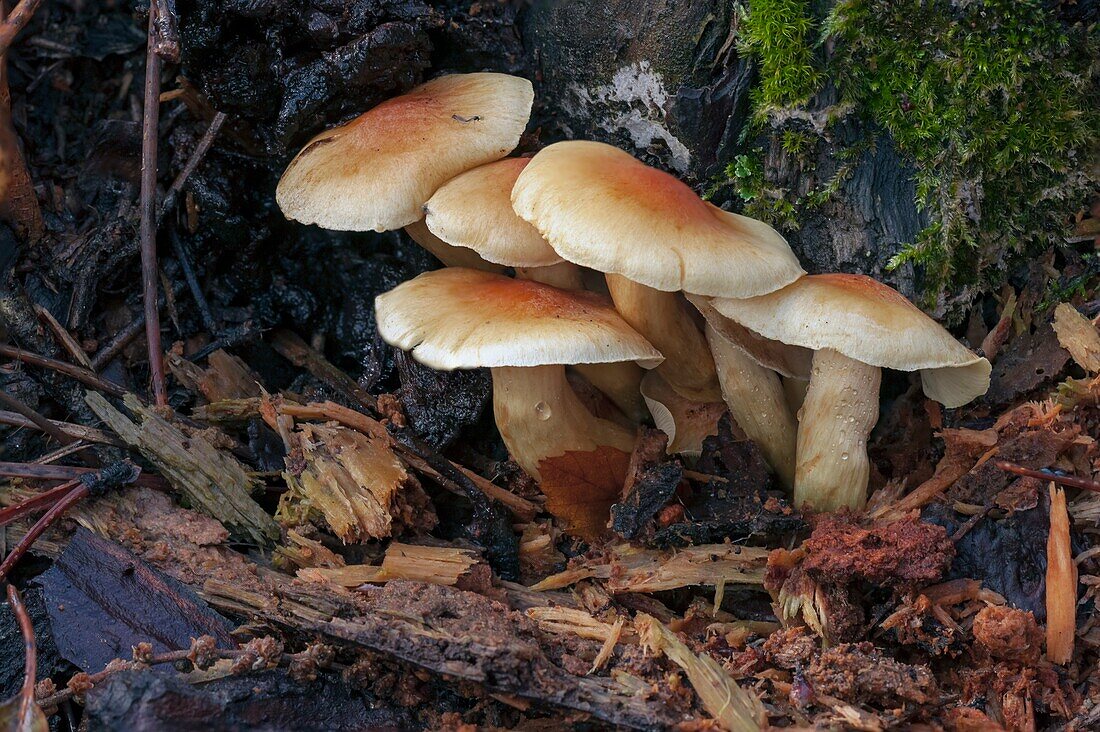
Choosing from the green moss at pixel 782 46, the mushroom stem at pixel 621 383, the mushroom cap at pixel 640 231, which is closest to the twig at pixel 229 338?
the mushroom stem at pixel 621 383

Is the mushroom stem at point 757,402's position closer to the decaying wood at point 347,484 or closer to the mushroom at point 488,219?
the mushroom at point 488,219

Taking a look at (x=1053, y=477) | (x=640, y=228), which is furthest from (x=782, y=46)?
(x=1053, y=477)

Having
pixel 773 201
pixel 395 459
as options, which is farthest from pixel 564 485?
pixel 773 201

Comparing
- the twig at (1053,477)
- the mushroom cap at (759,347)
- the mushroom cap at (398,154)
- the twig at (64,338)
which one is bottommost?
the twig at (64,338)

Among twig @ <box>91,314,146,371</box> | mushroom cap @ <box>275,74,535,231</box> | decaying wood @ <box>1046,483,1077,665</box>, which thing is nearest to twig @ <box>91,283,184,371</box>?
twig @ <box>91,314,146,371</box>

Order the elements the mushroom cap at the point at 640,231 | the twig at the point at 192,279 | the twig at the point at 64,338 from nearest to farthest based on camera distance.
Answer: the mushroom cap at the point at 640,231 < the twig at the point at 64,338 < the twig at the point at 192,279

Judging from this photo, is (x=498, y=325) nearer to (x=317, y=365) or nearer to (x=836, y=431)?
(x=836, y=431)

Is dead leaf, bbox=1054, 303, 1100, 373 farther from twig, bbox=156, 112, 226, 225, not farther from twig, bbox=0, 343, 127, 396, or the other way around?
twig, bbox=0, 343, 127, 396
